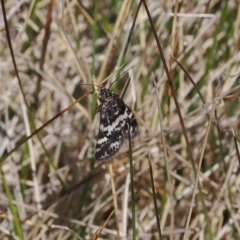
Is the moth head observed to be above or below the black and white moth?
above

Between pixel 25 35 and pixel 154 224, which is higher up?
pixel 25 35

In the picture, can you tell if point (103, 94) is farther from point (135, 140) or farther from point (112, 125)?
point (135, 140)

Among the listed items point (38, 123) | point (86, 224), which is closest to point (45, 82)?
point (38, 123)

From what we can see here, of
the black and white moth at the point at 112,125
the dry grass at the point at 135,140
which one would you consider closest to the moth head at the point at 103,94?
the black and white moth at the point at 112,125

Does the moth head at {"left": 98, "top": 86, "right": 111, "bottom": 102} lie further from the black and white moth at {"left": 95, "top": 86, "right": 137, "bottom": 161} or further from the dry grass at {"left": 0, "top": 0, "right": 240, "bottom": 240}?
the dry grass at {"left": 0, "top": 0, "right": 240, "bottom": 240}

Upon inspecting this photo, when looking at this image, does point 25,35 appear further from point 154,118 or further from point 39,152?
point 154,118

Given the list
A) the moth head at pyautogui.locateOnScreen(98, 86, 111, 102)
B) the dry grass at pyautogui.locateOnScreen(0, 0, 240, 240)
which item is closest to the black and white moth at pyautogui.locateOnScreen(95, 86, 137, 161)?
the moth head at pyautogui.locateOnScreen(98, 86, 111, 102)
